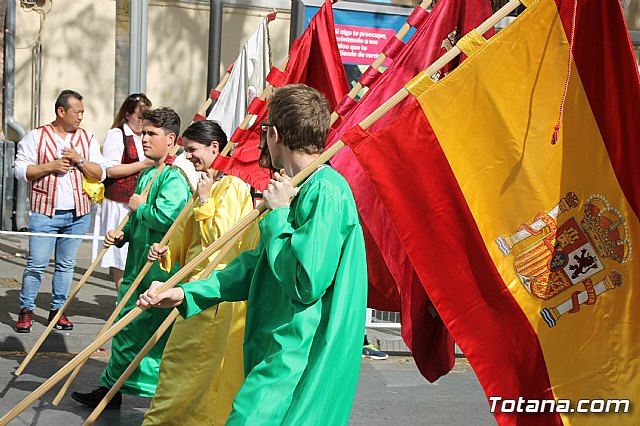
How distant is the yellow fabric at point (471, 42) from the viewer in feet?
13.8

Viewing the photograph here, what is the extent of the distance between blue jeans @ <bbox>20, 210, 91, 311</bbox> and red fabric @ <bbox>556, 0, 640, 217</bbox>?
5341mm

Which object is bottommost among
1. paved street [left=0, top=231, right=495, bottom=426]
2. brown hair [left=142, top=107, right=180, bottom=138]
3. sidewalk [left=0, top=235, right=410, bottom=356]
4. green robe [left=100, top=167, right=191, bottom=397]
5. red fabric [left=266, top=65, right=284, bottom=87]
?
paved street [left=0, top=231, right=495, bottom=426]

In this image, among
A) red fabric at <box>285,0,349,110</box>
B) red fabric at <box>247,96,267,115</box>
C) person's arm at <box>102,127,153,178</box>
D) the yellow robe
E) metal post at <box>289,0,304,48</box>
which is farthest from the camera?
metal post at <box>289,0,304,48</box>

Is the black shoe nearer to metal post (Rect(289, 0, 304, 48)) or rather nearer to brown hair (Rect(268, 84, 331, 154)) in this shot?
brown hair (Rect(268, 84, 331, 154))

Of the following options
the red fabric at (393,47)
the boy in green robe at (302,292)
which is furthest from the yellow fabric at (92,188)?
the boy in green robe at (302,292)

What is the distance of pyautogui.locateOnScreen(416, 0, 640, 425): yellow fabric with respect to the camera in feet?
13.9

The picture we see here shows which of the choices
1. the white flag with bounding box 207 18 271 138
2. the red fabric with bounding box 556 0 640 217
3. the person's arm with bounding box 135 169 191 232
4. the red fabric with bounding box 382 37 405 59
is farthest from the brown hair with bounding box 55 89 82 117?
the red fabric with bounding box 556 0 640 217

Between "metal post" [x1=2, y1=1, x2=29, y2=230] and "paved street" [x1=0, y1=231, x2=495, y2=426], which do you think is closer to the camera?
"paved street" [x1=0, y1=231, x2=495, y2=426]

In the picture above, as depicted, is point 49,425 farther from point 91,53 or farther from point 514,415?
point 91,53

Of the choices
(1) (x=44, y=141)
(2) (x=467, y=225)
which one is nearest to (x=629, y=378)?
(2) (x=467, y=225)

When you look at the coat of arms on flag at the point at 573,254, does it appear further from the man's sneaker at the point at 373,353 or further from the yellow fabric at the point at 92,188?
the yellow fabric at the point at 92,188

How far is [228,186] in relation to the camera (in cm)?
602

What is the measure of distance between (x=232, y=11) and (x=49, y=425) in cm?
1186

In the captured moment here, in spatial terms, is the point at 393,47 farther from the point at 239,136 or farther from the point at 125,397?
the point at 125,397
